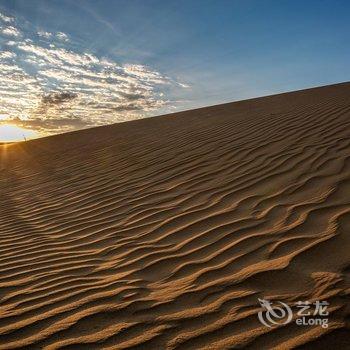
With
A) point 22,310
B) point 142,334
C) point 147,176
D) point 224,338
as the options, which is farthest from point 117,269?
point 147,176

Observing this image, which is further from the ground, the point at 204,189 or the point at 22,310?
the point at 204,189

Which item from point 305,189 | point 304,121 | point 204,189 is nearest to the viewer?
point 305,189

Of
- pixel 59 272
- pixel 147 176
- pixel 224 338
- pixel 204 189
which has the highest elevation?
pixel 147 176

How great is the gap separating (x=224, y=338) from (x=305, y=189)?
2.55 meters

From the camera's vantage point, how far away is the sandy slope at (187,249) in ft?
7.49

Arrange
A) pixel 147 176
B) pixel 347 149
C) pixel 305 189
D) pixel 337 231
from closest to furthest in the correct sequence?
1. pixel 337 231
2. pixel 305 189
3. pixel 347 149
4. pixel 147 176

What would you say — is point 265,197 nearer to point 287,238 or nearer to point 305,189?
point 305,189

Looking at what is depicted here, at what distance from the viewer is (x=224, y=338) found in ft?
6.91

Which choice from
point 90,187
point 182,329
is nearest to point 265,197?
point 182,329

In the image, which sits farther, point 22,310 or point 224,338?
point 22,310

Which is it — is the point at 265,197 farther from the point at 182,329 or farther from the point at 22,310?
the point at 22,310

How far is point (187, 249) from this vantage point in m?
3.38

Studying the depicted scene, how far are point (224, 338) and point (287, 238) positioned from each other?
4.30 feet

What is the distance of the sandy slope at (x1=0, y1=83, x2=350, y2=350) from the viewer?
228cm
